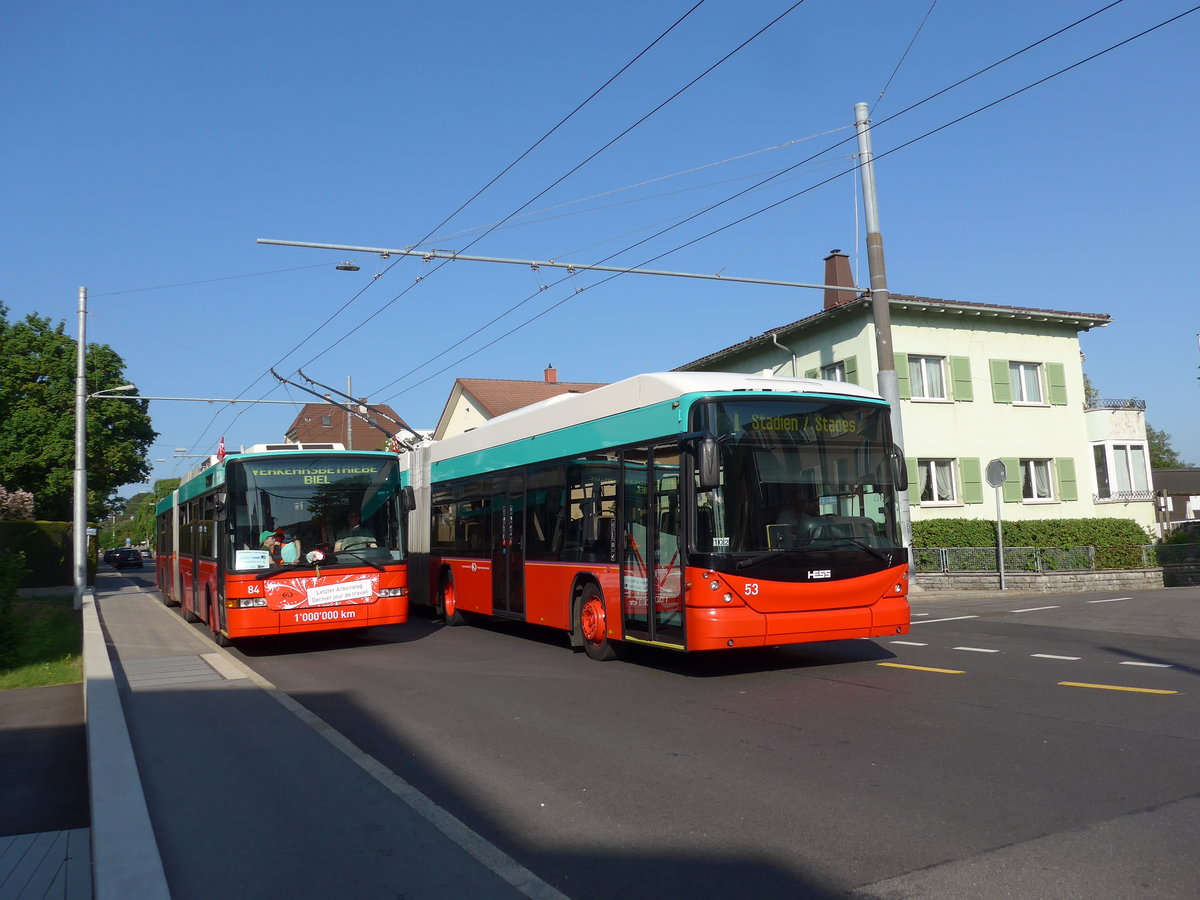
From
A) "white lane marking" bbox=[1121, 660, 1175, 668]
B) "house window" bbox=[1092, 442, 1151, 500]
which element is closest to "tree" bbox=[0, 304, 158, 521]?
"house window" bbox=[1092, 442, 1151, 500]

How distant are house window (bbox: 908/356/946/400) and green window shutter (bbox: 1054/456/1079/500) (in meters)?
4.94

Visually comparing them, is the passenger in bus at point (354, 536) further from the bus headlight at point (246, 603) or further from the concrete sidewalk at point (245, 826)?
the concrete sidewalk at point (245, 826)

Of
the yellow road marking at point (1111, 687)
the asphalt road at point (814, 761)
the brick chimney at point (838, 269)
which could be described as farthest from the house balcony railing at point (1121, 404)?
the yellow road marking at point (1111, 687)

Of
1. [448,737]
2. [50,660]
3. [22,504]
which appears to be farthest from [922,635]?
[22,504]

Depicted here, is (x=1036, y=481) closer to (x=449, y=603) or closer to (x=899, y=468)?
(x=449, y=603)

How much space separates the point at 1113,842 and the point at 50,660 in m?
13.2

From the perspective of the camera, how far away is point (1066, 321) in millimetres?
32000

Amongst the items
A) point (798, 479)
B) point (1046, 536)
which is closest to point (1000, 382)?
point (1046, 536)

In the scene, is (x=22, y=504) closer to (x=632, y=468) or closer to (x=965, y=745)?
(x=632, y=468)

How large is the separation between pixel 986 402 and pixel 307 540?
77.8 feet

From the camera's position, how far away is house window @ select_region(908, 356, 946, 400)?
29859 mm

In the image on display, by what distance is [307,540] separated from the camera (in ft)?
44.0

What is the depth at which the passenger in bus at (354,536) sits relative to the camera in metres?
13.6

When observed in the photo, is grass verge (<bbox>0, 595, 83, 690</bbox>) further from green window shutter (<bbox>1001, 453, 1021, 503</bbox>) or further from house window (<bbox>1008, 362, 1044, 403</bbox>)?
house window (<bbox>1008, 362, 1044, 403</bbox>)
